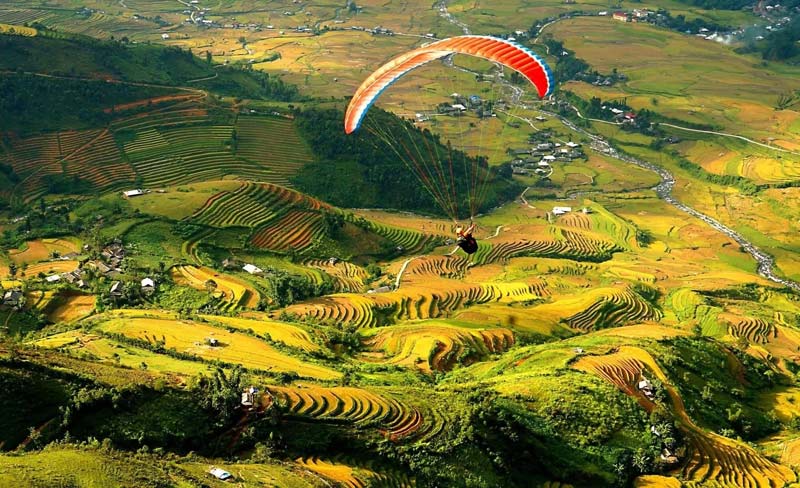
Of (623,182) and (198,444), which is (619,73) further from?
(198,444)

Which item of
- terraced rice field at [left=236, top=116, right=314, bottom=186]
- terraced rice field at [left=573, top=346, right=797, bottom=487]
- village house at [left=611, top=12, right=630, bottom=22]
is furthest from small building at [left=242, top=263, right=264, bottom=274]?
village house at [left=611, top=12, right=630, bottom=22]

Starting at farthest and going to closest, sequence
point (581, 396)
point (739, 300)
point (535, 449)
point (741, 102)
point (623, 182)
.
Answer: point (741, 102) < point (623, 182) < point (739, 300) < point (581, 396) < point (535, 449)

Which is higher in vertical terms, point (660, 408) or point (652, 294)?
point (660, 408)

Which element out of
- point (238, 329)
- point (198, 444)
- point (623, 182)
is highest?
point (198, 444)

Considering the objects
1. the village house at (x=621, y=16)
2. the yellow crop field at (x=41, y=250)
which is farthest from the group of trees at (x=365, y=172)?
the village house at (x=621, y=16)

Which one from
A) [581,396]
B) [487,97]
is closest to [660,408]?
[581,396]

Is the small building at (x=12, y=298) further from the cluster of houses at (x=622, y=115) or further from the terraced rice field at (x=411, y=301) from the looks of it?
the cluster of houses at (x=622, y=115)

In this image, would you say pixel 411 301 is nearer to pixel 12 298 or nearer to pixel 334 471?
pixel 12 298
